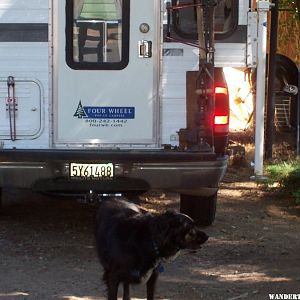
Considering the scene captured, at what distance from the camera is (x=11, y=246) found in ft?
21.3

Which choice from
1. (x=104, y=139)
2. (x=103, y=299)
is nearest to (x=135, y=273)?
(x=103, y=299)

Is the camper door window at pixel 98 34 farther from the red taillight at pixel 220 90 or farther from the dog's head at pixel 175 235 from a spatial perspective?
the dog's head at pixel 175 235

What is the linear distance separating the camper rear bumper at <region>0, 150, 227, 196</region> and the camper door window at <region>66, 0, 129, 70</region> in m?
0.89

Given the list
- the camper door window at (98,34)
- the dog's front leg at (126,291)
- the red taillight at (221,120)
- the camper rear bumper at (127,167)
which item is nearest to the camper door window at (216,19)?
the camper door window at (98,34)

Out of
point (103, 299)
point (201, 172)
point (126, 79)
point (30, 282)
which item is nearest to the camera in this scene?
point (103, 299)

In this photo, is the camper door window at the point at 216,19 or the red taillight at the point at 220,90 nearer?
the red taillight at the point at 220,90

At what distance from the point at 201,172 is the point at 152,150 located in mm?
535

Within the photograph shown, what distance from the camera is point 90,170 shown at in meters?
6.10

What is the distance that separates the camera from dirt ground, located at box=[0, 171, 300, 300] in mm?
5285

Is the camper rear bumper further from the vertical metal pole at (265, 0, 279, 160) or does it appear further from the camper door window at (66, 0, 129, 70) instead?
the vertical metal pole at (265, 0, 279, 160)

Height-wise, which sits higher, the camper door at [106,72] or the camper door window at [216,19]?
the camper door window at [216,19]

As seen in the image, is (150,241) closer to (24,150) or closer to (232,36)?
(24,150)

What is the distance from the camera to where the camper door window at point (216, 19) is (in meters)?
6.51

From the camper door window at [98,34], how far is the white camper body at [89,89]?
6 cm
